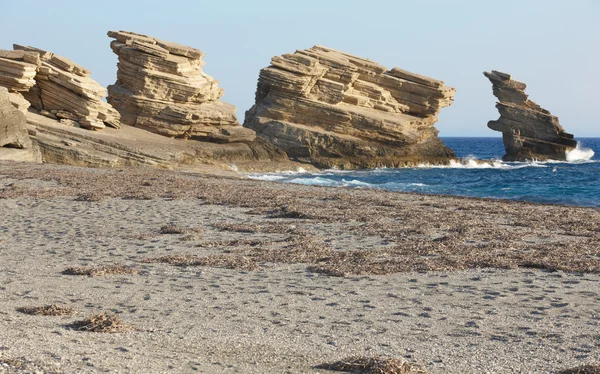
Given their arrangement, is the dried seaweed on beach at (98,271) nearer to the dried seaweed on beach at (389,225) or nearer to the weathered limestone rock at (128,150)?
the dried seaweed on beach at (389,225)

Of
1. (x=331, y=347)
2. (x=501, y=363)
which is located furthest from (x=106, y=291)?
(x=501, y=363)

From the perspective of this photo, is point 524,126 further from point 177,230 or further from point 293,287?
point 293,287

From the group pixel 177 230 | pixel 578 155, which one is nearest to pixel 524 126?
pixel 578 155

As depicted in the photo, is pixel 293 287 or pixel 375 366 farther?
pixel 293 287

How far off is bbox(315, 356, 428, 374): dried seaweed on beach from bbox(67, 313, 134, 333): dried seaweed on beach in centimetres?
246

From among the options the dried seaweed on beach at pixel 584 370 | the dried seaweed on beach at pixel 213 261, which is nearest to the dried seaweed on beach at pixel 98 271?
the dried seaweed on beach at pixel 213 261

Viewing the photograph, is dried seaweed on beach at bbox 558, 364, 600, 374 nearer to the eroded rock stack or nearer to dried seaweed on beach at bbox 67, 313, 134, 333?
dried seaweed on beach at bbox 67, 313, 134, 333

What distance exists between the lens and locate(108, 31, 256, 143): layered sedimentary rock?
50.6 meters

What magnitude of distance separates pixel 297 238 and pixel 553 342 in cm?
879

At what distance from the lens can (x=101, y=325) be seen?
838 cm

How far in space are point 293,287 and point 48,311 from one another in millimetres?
3750

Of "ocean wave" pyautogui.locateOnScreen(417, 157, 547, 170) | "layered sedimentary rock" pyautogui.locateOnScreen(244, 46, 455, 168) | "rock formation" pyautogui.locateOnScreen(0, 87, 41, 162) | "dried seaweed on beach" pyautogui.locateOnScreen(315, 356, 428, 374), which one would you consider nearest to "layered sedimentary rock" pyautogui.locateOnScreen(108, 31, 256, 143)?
"layered sedimentary rock" pyautogui.locateOnScreen(244, 46, 455, 168)

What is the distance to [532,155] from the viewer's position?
267 feet

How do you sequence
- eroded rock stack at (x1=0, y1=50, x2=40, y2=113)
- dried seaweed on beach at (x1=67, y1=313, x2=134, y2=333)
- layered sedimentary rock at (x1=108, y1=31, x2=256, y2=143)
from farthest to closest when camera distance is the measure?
1. layered sedimentary rock at (x1=108, y1=31, x2=256, y2=143)
2. eroded rock stack at (x1=0, y1=50, x2=40, y2=113)
3. dried seaweed on beach at (x1=67, y1=313, x2=134, y2=333)
